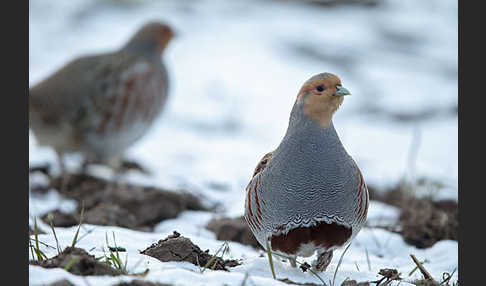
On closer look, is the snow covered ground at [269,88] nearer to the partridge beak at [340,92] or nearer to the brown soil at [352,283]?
the brown soil at [352,283]

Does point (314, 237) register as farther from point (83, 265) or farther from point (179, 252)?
point (83, 265)

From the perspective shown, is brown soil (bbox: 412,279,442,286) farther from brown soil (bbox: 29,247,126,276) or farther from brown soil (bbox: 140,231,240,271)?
brown soil (bbox: 29,247,126,276)

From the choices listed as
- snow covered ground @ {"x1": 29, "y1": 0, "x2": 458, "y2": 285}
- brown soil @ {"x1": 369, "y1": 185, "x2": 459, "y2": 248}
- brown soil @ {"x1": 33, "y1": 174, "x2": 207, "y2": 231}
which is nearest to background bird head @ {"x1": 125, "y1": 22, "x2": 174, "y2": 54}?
snow covered ground @ {"x1": 29, "y1": 0, "x2": 458, "y2": 285}

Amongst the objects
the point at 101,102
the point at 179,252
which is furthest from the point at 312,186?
the point at 101,102

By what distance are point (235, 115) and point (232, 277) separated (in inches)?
236

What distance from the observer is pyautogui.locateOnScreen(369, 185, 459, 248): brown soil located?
3.55 meters

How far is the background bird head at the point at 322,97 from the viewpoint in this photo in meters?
2.19

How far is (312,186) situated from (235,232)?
1391 mm

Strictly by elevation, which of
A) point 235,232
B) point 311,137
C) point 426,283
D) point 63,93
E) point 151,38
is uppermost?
point 151,38

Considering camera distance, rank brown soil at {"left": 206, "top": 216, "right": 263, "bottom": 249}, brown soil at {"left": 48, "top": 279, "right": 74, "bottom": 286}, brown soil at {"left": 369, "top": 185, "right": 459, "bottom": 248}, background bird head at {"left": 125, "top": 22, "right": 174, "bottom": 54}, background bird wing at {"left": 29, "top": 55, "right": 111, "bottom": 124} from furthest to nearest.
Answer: background bird head at {"left": 125, "top": 22, "right": 174, "bottom": 54}, background bird wing at {"left": 29, "top": 55, "right": 111, "bottom": 124}, brown soil at {"left": 369, "top": 185, "right": 459, "bottom": 248}, brown soil at {"left": 206, "top": 216, "right": 263, "bottom": 249}, brown soil at {"left": 48, "top": 279, "right": 74, "bottom": 286}

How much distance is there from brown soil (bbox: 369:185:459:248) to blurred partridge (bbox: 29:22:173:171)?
8.16 ft

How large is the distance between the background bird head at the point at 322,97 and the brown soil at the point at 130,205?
161cm

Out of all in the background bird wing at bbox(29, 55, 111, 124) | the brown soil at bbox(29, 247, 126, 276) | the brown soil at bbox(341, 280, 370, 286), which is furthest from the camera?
the background bird wing at bbox(29, 55, 111, 124)

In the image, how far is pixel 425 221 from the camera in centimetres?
369
